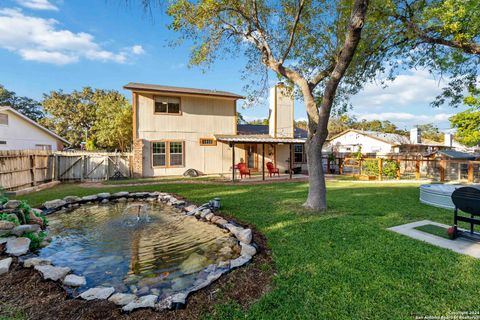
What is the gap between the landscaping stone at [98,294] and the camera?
2709mm

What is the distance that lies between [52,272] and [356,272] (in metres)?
4.00

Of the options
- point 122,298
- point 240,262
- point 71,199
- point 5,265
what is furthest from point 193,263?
point 71,199

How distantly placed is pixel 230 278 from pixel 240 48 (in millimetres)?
7964

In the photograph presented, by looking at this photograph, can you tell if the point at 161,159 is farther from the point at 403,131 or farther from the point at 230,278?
the point at 403,131

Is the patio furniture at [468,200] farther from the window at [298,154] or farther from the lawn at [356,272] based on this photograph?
the window at [298,154]

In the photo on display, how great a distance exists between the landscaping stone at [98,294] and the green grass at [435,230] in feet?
17.6

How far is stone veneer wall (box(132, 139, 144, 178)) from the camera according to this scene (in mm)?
13898

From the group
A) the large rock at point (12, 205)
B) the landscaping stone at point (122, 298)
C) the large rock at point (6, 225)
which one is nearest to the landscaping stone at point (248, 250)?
the landscaping stone at point (122, 298)

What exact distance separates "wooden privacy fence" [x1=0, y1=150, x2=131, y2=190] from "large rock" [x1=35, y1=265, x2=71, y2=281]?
8147 mm

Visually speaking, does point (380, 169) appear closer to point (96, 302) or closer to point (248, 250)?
point (248, 250)

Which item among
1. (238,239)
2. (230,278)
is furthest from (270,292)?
(238,239)

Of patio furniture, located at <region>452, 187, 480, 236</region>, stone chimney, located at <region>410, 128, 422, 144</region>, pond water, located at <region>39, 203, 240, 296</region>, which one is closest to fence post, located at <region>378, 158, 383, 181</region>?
patio furniture, located at <region>452, 187, 480, 236</region>

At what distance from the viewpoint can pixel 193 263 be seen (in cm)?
381

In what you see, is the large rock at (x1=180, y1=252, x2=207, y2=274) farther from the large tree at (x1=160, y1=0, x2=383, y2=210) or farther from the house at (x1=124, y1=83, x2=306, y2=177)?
the house at (x1=124, y1=83, x2=306, y2=177)
